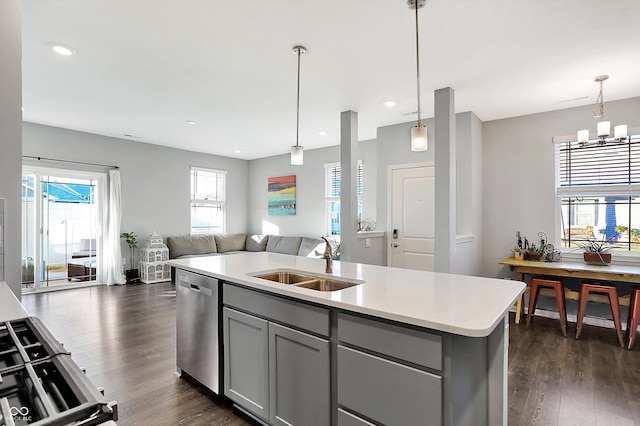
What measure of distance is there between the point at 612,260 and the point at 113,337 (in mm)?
5768

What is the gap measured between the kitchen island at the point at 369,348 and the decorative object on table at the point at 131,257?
481 cm

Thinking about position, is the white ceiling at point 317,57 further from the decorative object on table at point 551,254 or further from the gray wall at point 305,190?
the decorative object on table at point 551,254

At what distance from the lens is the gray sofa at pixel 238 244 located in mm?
6562

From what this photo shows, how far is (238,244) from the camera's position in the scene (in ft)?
25.5

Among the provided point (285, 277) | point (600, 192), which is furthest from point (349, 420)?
point (600, 192)

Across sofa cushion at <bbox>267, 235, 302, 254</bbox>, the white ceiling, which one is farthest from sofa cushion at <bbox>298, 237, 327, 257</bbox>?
the white ceiling

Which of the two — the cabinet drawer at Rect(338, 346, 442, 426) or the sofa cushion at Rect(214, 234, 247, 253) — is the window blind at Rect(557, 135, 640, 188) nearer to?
the cabinet drawer at Rect(338, 346, 442, 426)

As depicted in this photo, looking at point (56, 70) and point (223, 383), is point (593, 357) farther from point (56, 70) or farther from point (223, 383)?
point (56, 70)

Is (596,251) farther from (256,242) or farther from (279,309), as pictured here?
(256,242)

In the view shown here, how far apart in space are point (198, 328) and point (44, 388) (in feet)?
5.55

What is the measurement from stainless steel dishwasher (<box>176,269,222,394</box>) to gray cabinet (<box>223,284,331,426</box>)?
0.12m

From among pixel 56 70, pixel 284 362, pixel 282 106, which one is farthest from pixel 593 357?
pixel 56 70

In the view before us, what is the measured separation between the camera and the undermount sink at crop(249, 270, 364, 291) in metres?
2.10

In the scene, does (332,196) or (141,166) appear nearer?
(141,166)
